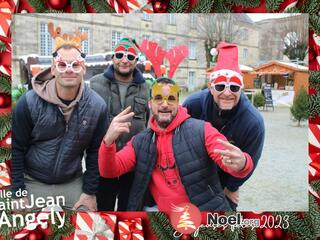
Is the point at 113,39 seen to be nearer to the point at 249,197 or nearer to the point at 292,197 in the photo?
the point at 249,197

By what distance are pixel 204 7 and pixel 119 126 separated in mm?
944

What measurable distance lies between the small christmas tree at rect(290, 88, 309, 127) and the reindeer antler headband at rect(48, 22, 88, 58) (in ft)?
4.65

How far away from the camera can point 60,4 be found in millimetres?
2654

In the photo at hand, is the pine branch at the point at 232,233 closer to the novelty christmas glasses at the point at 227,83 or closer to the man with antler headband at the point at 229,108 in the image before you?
the man with antler headband at the point at 229,108

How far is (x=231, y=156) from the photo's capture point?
252cm

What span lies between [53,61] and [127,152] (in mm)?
745

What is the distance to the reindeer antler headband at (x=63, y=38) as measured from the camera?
2.60m

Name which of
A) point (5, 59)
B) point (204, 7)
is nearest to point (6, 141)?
point (5, 59)

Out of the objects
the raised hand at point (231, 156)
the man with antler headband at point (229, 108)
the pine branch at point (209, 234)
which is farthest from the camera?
the pine branch at point (209, 234)

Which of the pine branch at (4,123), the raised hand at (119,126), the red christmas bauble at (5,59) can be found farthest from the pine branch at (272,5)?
the pine branch at (4,123)

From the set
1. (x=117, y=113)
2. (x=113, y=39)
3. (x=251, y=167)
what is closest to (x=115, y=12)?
(x=113, y=39)

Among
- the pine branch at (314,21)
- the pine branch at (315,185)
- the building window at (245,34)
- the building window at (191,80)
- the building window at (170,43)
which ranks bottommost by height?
the pine branch at (315,185)

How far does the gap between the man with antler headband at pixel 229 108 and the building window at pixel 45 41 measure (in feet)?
3.06

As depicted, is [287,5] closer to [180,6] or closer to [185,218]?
[180,6]
